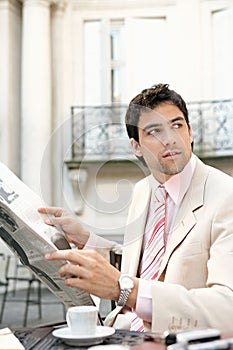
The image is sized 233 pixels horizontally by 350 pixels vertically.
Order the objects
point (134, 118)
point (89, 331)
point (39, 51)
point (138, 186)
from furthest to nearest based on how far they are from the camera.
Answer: point (39, 51) < point (138, 186) < point (134, 118) < point (89, 331)

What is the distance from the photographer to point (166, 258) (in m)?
1.75

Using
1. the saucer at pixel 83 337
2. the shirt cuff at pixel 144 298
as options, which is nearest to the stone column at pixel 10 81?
the shirt cuff at pixel 144 298

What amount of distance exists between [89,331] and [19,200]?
40 cm

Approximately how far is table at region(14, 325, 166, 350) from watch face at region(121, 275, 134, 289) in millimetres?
126

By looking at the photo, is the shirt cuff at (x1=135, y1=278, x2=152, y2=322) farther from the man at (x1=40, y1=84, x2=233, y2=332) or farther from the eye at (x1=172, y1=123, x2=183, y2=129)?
the eye at (x1=172, y1=123, x2=183, y2=129)

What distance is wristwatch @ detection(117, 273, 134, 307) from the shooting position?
1.47 metres

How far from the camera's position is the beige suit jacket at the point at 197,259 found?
4.97ft

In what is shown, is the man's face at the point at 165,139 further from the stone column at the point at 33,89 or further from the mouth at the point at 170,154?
the stone column at the point at 33,89

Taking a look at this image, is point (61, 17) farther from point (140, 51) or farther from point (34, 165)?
point (34, 165)

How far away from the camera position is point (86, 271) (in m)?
1.37

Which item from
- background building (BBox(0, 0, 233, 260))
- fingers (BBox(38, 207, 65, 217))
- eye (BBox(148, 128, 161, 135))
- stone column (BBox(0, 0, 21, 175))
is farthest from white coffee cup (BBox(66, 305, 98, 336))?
stone column (BBox(0, 0, 21, 175))

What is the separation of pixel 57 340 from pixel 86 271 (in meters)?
0.16

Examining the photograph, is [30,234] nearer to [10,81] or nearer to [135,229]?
[135,229]

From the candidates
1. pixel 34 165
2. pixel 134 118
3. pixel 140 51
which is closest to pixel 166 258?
pixel 134 118
